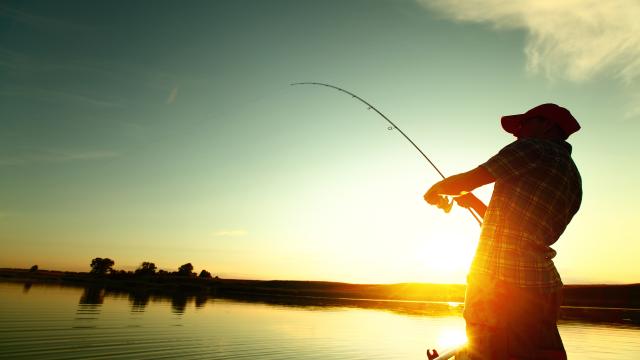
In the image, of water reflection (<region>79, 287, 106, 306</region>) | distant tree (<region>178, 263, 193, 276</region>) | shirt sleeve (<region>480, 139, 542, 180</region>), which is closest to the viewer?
shirt sleeve (<region>480, 139, 542, 180</region>)

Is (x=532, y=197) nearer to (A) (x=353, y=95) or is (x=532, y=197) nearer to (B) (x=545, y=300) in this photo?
(B) (x=545, y=300)

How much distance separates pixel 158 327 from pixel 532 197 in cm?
3739

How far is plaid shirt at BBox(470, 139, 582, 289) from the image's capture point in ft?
8.96

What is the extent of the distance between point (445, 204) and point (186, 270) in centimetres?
18915

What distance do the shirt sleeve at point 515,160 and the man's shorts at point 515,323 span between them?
839 millimetres

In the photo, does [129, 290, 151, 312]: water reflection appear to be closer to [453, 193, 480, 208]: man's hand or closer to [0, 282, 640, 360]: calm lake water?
[0, 282, 640, 360]: calm lake water

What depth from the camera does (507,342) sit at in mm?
2602

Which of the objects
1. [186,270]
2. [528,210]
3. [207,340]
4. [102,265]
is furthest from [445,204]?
[102,265]

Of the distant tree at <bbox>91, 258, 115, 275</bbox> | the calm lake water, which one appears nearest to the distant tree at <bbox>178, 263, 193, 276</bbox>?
the distant tree at <bbox>91, 258, 115, 275</bbox>

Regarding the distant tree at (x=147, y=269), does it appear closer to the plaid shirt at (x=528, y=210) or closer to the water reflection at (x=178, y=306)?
the water reflection at (x=178, y=306)

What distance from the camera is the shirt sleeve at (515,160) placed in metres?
2.83

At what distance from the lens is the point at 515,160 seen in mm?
2840

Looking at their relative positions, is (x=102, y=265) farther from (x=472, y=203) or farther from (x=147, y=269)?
(x=472, y=203)

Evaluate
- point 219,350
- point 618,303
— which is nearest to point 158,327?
point 219,350
